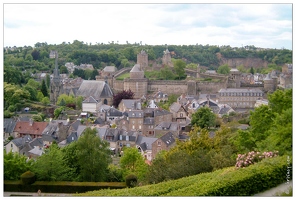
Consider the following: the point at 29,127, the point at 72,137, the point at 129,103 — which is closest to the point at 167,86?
the point at 129,103

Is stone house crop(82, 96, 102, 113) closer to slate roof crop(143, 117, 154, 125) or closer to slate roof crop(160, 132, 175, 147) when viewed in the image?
slate roof crop(143, 117, 154, 125)

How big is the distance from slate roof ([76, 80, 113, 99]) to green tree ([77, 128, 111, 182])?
2659 centimetres

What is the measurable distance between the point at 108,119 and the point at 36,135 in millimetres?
6150

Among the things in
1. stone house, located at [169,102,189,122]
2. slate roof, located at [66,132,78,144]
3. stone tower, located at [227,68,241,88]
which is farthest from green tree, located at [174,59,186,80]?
slate roof, located at [66,132,78,144]

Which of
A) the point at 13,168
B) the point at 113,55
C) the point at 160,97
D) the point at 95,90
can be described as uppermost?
the point at 113,55

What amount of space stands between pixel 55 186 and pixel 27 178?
98 centimetres

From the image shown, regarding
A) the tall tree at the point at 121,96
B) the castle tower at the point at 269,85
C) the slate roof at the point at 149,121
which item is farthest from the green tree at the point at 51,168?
the castle tower at the point at 269,85

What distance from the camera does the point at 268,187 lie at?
968 cm

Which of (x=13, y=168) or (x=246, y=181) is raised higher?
(x=246, y=181)

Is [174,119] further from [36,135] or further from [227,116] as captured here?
[36,135]

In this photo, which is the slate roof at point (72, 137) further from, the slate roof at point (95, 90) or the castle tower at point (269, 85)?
the castle tower at point (269, 85)

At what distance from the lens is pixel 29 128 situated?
30.4 m

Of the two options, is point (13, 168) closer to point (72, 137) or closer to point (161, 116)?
point (72, 137)

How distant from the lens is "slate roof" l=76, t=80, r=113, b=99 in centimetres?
4423
